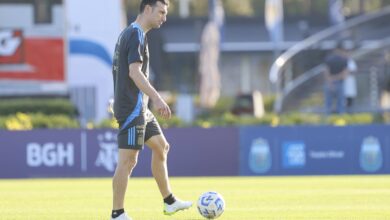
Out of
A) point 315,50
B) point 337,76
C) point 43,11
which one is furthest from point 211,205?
point 315,50

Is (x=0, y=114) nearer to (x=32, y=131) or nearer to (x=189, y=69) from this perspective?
(x=32, y=131)

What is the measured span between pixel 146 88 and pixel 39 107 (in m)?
21.6

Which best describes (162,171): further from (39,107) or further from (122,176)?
(39,107)

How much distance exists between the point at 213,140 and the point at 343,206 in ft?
35.7

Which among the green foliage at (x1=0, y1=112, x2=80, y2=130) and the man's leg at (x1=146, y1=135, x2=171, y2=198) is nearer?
the man's leg at (x1=146, y1=135, x2=171, y2=198)

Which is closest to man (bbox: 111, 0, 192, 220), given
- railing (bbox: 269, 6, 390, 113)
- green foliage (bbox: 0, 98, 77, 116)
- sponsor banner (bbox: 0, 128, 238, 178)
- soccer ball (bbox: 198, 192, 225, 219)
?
soccer ball (bbox: 198, 192, 225, 219)

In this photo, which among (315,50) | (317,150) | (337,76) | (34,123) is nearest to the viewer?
(317,150)

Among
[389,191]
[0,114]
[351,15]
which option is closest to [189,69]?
[351,15]

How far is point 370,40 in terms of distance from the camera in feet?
119

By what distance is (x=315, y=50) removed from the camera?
37.2 metres

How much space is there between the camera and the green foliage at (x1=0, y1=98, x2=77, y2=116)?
1230 inches

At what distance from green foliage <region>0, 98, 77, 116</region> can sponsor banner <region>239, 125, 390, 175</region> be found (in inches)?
371

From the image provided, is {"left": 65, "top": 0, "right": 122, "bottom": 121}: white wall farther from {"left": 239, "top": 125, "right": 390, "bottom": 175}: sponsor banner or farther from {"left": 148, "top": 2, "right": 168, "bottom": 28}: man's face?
{"left": 148, "top": 2, "right": 168, "bottom": 28}: man's face

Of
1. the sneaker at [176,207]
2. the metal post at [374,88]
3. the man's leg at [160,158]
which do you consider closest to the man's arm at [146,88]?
the man's leg at [160,158]
